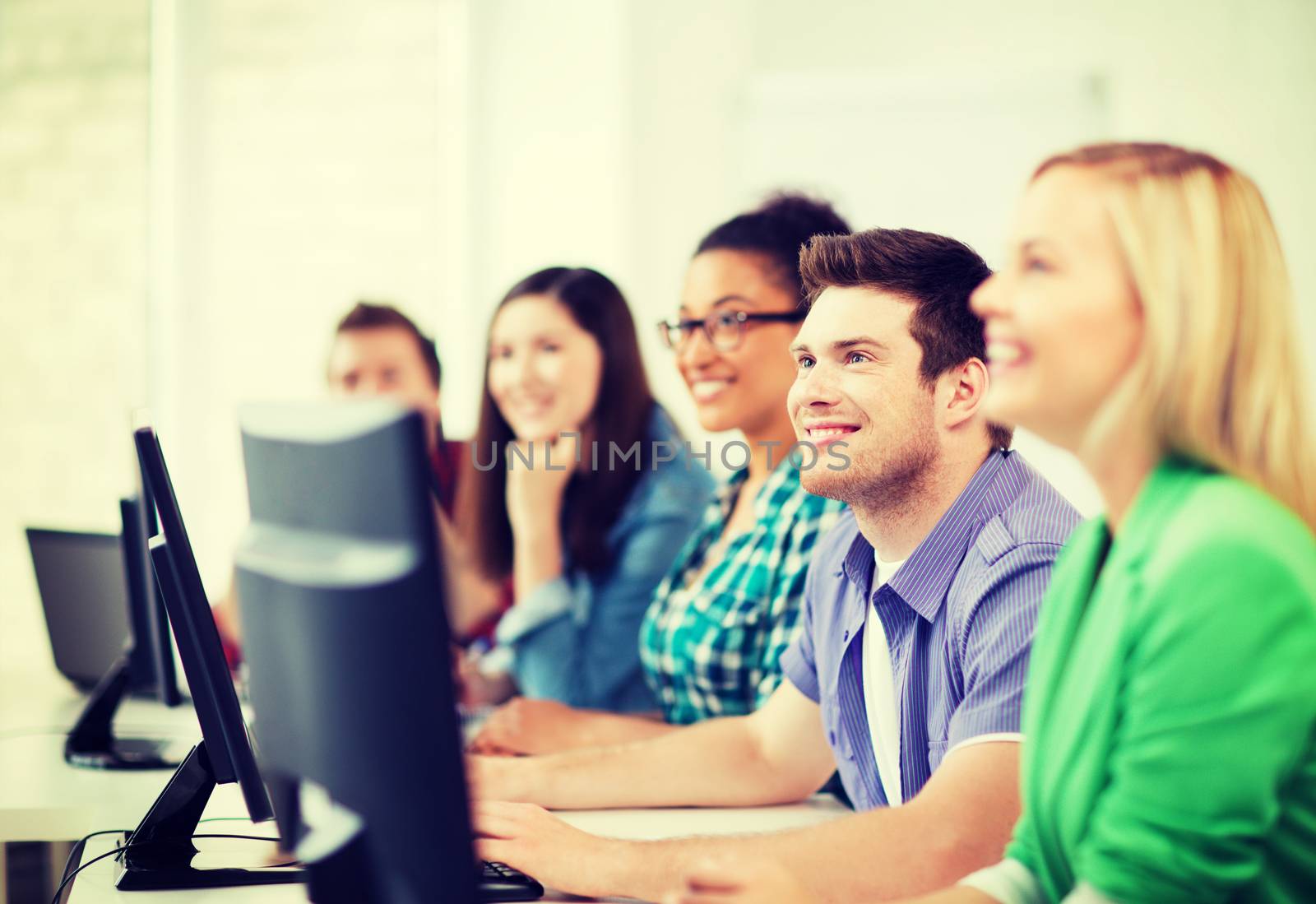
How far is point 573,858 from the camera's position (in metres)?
1.15

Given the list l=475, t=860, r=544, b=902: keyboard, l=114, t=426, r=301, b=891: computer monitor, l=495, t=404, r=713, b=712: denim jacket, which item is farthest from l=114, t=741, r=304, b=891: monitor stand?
l=495, t=404, r=713, b=712: denim jacket

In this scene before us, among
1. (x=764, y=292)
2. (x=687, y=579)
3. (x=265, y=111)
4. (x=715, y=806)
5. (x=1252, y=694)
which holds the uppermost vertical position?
(x=265, y=111)

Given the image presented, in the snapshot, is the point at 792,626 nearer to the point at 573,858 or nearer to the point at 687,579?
the point at 687,579

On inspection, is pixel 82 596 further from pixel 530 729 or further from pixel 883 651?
pixel 883 651

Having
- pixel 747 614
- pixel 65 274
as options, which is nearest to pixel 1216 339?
pixel 747 614

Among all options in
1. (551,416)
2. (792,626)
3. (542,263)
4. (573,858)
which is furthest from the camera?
(542,263)

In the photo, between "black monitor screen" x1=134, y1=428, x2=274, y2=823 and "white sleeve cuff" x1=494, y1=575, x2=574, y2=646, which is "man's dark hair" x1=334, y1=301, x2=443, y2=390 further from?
"black monitor screen" x1=134, y1=428, x2=274, y2=823

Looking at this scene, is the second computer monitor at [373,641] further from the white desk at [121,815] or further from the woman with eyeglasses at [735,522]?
the woman with eyeglasses at [735,522]

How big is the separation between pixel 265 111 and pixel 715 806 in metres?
2.94

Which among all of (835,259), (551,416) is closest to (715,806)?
(835,259)

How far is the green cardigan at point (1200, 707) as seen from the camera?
0.71 metres

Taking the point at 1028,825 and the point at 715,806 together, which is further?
the point at 715,806

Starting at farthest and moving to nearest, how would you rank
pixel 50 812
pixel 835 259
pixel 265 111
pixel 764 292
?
pixel 265 111, pixel 764 292, pixel 50 812, pixel 835 259

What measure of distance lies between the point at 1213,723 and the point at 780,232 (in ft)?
4.55
